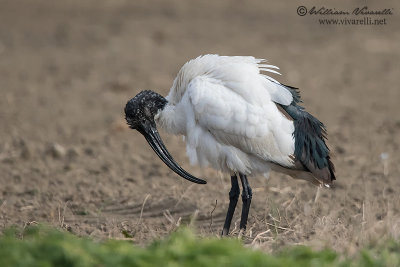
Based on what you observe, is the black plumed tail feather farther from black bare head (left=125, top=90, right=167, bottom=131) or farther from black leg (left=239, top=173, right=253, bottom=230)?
black bare head (left=125, top=90, right=167, bottom=131)

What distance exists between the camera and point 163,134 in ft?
37.0

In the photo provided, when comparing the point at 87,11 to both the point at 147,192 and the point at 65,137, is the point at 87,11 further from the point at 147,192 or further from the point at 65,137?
the point at 147,192

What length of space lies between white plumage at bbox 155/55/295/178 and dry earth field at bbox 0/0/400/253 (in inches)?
21.2

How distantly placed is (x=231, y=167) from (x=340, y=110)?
558 centimetres

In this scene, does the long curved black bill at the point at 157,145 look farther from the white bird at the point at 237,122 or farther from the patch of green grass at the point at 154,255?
the patch of green grass at the point at 154,255

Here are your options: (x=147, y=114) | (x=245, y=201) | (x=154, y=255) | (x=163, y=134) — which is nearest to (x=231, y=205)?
(x=245, y=201)

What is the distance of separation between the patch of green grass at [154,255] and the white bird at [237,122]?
1.80 metres

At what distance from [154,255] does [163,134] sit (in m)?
6.20

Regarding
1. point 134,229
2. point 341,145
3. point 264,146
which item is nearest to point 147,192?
point 134,229

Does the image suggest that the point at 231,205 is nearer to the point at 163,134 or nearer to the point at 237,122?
the point at 237,122

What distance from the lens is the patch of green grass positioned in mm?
5031

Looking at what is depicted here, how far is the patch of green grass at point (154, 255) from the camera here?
5031 mm

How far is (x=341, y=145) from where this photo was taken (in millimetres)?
10734

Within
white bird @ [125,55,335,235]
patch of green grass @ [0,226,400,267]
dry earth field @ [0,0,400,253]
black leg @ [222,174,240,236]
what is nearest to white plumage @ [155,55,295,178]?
white bird @ [125,55,335,235]
